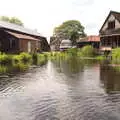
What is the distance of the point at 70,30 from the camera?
362 ft

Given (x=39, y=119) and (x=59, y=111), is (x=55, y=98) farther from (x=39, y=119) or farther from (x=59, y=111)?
(x=39, y=119)

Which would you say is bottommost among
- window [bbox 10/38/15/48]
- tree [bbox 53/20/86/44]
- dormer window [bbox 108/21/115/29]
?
window [bbox 10/38/15/48]

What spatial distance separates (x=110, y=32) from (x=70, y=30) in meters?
52.9

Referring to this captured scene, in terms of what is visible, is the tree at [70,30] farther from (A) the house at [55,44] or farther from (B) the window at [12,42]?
(B) the window at [12,42]

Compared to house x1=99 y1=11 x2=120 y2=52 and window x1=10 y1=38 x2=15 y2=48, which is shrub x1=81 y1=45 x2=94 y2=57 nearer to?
house x1=99 y1=11 x2=120 y2=52

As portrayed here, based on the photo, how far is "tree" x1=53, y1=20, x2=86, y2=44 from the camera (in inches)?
4242

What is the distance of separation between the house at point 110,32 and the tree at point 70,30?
147 feet

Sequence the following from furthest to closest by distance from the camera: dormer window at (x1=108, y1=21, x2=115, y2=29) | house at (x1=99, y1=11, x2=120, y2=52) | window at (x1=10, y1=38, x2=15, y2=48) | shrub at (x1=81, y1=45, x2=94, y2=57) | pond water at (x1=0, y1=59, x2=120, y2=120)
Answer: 1. shrub at (x1=81, y1=45, x2=94, y2=57)
2. dormer window at (x1=108, y1=21, x2=115, y2=29)
3. house at (x1=99, y1=11, x2=120, y2=52)
4. window at (x1=10, y1=38, x2=15, y2=48)
5. pond water at (x1=0, y1=59, x2=120, y2=120)

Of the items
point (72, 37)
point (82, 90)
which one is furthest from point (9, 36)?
point (72, 37)

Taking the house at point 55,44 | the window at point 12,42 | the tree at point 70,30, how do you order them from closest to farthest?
the window at point 12,42, the tree at point 70,30, the house at point 55,44

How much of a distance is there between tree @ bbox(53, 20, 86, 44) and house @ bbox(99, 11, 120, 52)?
147 feet

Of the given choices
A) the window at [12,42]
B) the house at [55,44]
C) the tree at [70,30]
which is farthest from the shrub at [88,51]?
the house at [55,44]

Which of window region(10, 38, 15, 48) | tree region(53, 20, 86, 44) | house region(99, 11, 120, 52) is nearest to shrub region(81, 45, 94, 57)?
house region(99, 11, 120, 52)

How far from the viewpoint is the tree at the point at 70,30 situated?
354 feet
